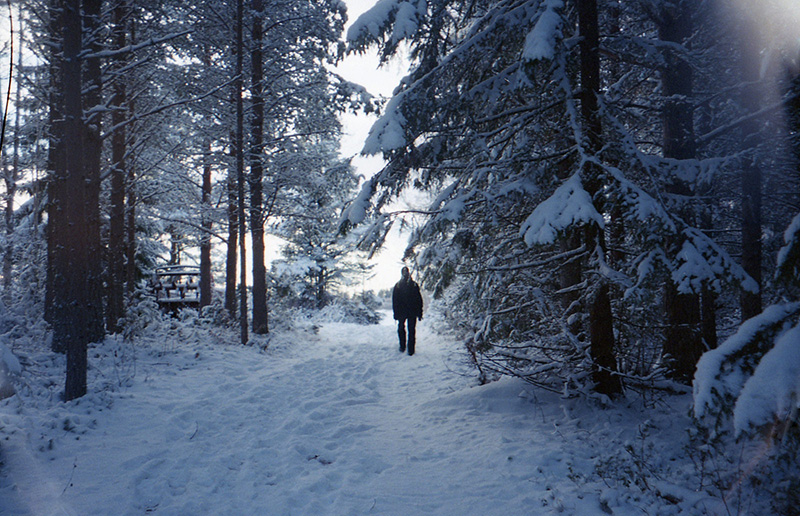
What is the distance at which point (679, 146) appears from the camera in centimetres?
528

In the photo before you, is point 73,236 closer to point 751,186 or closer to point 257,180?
point 257,180

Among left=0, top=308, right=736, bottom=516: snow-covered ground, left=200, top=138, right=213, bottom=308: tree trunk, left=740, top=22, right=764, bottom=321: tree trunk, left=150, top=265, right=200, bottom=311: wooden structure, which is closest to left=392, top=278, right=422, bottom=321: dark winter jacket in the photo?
left=0, top=308, right=736, bottom=516: snow-covered ground

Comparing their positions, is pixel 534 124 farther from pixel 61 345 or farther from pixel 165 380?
A: pixel 61 345

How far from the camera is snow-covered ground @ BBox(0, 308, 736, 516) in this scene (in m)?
3.05

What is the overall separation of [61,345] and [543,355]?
7822 millimetres

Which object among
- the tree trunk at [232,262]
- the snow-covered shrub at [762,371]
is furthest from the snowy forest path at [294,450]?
the tree trunk at [232,262]

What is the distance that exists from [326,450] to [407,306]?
6.17 metres

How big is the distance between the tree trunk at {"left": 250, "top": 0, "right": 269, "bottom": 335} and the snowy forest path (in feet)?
13.0

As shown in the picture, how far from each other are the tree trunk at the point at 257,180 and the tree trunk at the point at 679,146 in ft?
29.1

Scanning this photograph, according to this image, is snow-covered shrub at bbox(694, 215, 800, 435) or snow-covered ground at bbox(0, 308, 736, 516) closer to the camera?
snow-covered shrub at bbox(694, 215, 800, 435)

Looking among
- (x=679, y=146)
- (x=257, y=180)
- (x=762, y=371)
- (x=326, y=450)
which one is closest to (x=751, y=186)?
(x=679, y=146)

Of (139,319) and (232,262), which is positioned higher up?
(232,262)

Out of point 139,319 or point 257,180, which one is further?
point 257,180

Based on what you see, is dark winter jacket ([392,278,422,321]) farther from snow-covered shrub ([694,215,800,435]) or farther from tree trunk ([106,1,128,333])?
snow-covered shrub ([694,215,800,435])
